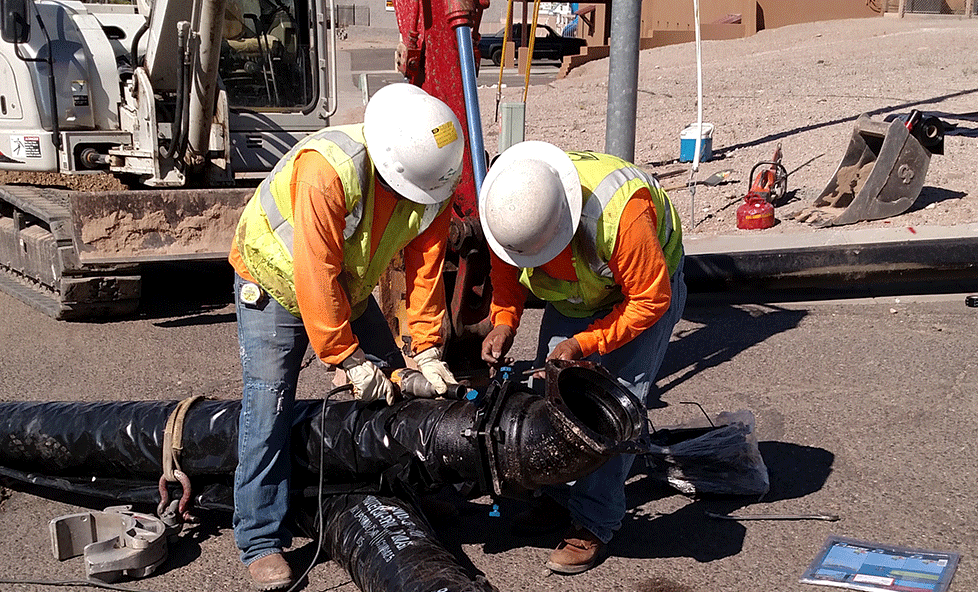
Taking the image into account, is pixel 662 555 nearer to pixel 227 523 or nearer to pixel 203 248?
pixel 227 523

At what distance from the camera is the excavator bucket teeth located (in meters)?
8.39

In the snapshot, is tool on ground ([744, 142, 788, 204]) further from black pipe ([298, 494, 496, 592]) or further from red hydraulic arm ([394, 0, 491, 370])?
black pipe ([298, 494, 496, 592])

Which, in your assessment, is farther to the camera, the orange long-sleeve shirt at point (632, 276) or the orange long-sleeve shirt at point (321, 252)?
the orange long-sleeve shirt at point (632, 276)

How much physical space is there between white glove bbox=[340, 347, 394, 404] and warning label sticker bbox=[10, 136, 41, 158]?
Answer: 5.38 meters

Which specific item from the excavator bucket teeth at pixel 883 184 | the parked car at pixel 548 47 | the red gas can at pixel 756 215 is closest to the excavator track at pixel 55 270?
the red gas can at pixel 756 215

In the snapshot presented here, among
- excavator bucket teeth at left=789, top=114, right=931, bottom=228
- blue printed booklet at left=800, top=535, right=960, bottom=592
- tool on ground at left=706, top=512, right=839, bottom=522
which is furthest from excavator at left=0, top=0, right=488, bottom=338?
blue printed booklet at left=800, top=535, right=960, bottom=592

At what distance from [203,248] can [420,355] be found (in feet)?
12.3

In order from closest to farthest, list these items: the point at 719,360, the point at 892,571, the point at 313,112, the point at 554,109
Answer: the point at 892,571, the point at 719,360, the point at 313,112, the point at 554,109

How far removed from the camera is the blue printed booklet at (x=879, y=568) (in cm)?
352

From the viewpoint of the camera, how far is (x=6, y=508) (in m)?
4.29

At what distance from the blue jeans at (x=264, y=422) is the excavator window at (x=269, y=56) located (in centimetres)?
489

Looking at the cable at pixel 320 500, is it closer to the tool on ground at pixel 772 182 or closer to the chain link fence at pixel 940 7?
the tool on ground at pixel 772 182

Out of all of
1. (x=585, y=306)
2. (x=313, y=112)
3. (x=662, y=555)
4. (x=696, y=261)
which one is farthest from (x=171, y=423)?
(x=313, y=112)

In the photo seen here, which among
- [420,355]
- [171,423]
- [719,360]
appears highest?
[420,355]
